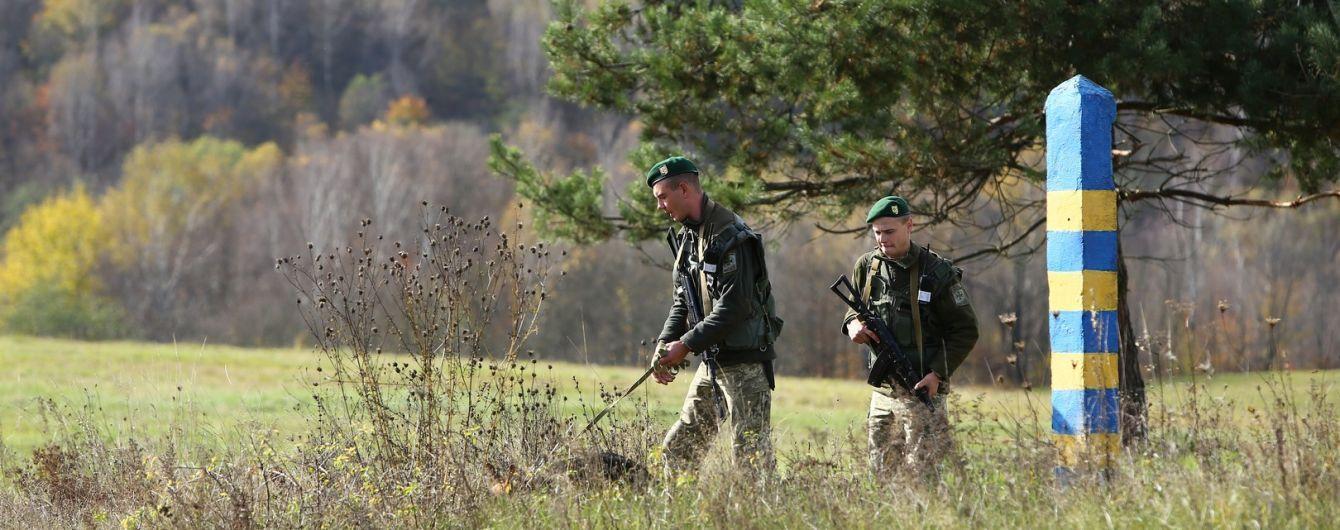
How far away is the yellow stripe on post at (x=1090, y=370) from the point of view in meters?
5.91

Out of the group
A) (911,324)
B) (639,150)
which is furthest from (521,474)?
(639,150)

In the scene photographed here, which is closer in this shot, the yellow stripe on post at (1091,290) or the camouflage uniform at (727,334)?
the yellow stripe on post at (1091,290)

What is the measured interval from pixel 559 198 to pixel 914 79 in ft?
11.7

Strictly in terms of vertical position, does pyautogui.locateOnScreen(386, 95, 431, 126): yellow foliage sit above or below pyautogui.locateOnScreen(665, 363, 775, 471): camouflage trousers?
above

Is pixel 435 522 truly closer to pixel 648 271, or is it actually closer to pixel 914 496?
Answer: pixel 914 496

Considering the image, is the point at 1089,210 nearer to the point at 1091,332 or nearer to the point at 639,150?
the point at 1091,332

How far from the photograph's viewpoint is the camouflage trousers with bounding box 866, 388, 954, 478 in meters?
6.15

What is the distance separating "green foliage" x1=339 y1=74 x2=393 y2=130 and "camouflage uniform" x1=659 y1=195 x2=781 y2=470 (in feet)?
313

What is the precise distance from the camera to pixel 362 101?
102750mm

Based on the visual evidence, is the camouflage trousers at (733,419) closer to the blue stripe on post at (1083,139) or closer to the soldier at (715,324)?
the soldier at (715,324)

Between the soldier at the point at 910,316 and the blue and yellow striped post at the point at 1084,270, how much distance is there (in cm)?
56

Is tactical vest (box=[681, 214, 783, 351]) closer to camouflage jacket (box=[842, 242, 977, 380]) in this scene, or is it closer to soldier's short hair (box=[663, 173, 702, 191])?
soldier's short hair (box=[663, 173, 702, 191])

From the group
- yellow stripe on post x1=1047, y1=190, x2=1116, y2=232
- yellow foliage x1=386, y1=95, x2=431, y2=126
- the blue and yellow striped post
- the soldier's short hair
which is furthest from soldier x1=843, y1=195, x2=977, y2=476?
yellow foliage x1=386, y1=95, x2=431, y2=126

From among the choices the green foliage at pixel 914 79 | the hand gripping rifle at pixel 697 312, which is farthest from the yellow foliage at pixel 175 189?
the hand gripping rifle at pixel 697 312
